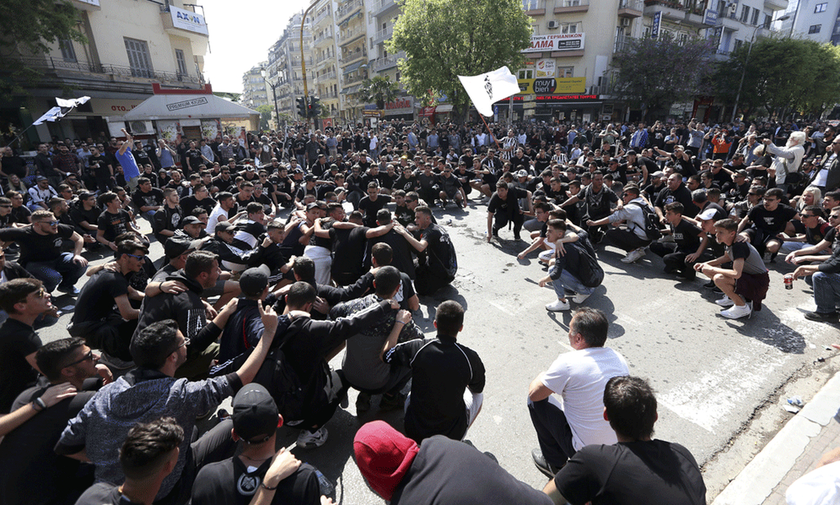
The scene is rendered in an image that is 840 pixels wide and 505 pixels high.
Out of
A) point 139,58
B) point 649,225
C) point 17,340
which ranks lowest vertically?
point 649,225

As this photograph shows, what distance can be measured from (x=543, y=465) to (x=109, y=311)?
450 centimetres

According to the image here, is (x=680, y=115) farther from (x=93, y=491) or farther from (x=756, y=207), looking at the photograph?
(x=93, y=491)

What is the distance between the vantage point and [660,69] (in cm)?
3102

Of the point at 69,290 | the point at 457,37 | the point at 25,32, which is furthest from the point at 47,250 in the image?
the point at 457,37

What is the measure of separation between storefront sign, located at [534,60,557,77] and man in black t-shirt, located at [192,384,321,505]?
126 ft

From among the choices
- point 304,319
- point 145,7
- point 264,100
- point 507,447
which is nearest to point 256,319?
point 304,319

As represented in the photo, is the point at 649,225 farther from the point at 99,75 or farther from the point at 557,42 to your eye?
the point at 557,42

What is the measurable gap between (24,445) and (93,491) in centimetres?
89

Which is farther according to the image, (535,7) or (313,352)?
(535,7)

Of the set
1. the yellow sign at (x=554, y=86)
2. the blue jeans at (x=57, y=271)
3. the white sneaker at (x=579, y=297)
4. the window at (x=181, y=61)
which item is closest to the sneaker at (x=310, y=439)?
the white sneaker at (x=579, y=297)

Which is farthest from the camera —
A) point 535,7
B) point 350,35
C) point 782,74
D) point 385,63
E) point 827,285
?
point 350,35

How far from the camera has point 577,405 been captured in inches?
107

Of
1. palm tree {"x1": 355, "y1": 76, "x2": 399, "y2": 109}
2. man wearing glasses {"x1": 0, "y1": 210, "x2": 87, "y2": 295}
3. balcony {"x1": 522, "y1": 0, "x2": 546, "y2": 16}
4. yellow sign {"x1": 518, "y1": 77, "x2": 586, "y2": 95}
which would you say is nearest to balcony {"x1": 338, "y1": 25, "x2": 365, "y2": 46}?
palm tree {"x1": 355, "y1": 76, "x2": 399, "y2": 109}

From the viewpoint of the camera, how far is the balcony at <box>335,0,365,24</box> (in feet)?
168
